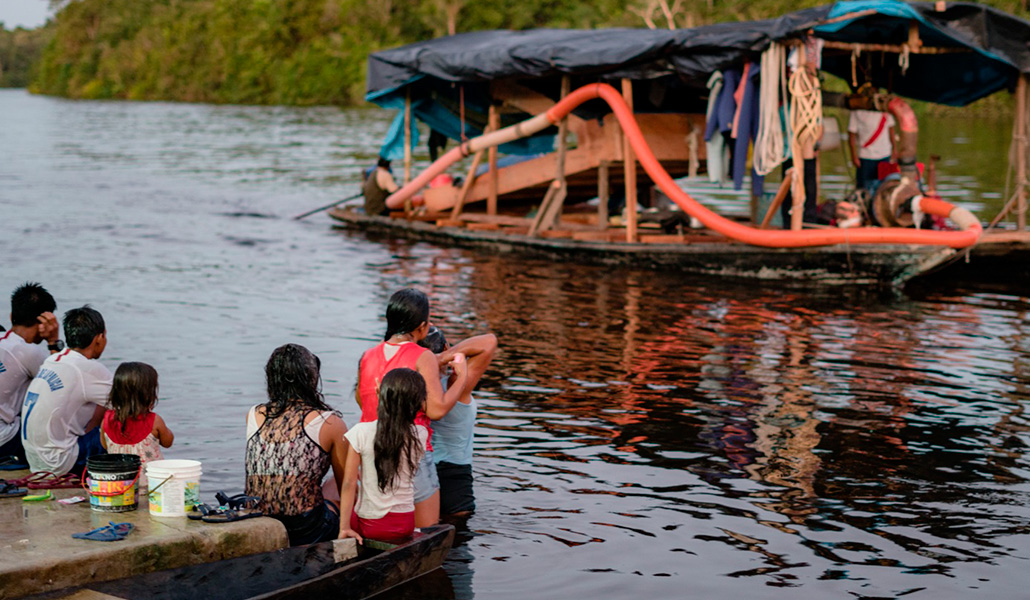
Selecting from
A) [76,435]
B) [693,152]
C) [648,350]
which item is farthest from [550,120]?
[76,435]

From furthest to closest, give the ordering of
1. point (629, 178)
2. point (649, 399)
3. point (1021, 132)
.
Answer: point (629, 178)
point (1021, 132)
point (649, 399)

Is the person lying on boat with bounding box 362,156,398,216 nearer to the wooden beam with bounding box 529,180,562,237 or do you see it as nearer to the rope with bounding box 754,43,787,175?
the wooden beam with bounding box 529,180,562,237

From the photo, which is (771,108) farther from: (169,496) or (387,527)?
(169,496)

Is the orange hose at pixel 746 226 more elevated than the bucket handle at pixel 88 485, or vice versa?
the orange hose at pixel 746 226

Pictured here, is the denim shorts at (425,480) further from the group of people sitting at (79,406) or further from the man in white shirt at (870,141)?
the man in white shirt at (870,141)

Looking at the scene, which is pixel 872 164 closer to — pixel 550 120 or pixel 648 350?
pixel 550 120

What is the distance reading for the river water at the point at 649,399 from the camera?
687 cm

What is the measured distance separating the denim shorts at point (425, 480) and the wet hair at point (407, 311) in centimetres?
70

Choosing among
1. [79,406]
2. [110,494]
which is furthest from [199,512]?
[79,406]

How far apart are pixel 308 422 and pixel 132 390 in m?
0.98

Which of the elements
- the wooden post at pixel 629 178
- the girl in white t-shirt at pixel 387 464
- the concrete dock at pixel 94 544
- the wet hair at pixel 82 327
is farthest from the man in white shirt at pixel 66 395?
the wooden post at pixel 629 178

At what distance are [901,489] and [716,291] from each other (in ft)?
26.1

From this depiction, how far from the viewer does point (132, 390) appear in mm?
6457

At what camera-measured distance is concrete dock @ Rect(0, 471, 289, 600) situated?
17.3 feet
